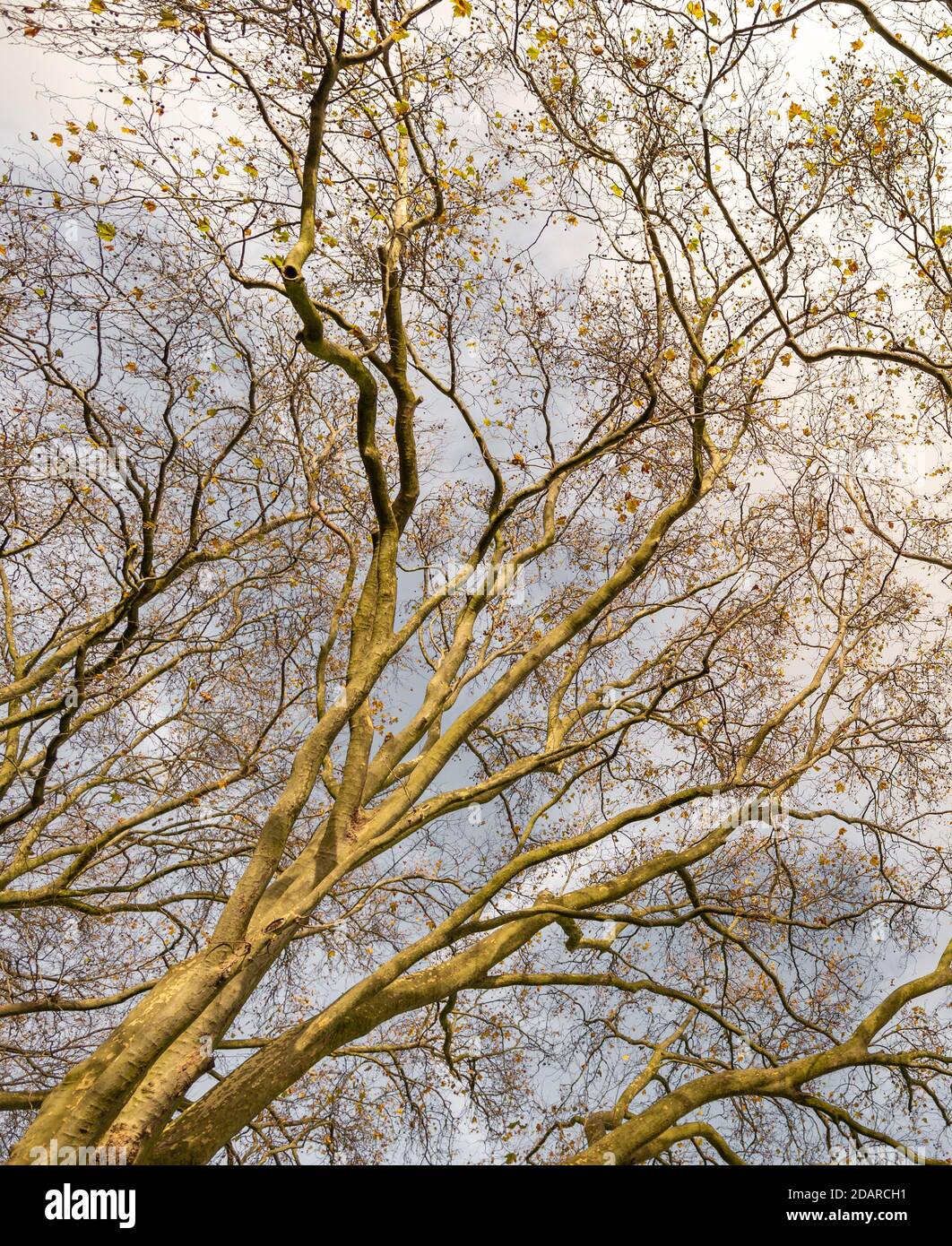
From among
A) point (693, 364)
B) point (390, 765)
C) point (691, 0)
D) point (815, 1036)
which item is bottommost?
point (815, 1036)

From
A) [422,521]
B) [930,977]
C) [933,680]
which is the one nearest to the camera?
[930,977]

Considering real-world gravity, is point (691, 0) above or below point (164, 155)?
above

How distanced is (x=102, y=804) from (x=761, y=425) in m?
7.71

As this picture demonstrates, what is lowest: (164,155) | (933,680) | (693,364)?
(933,680)

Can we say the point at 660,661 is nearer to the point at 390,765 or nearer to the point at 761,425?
the point at 761,425

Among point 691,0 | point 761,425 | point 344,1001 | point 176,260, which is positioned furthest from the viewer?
point 761,425

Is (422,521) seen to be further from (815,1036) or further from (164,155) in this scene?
(815,1036)

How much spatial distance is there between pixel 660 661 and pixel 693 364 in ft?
10.4

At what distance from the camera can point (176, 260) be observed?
6.98 m

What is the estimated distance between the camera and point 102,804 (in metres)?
8.63

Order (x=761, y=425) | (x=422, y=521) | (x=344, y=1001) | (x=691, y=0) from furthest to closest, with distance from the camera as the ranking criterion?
(x=422, y=521), (x=761, y=425), (x=691, y=0), (x=344, y=1001)

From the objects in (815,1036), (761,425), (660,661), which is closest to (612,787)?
(660,661)

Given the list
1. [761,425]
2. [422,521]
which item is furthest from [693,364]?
[422,521]

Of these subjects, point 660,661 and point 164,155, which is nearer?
point 164,155
